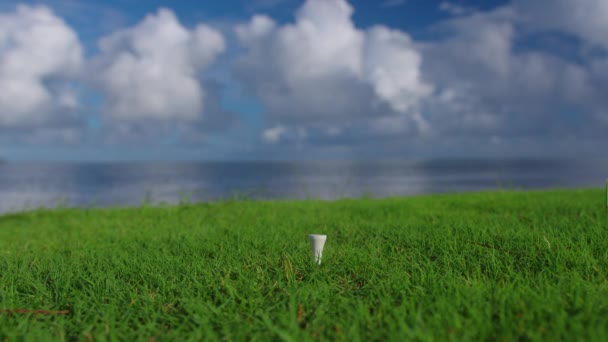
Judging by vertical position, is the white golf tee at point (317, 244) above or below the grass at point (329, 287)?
above

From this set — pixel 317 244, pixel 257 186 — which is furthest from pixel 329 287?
pixel 257 186

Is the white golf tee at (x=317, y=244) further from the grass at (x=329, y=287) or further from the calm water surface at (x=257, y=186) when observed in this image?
the calm water surface at (x=257, y=186)

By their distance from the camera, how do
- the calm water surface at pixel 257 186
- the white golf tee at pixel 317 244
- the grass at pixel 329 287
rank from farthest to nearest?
the calm water surface at pixel 257 186
the white golf tee at pixel 317 244
the grass at pixel 329 287

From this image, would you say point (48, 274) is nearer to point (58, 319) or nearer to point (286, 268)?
point (58, 319)

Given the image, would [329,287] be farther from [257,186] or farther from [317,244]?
[257,186]

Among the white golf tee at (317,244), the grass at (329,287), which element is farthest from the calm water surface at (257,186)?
the white golf tee at (317,244)

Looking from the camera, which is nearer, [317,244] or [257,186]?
[317,244]

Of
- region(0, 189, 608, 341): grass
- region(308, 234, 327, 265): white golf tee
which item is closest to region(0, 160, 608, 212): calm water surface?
region(0, 189, 608, 341): grass

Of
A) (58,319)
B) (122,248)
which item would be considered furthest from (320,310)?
(122,248)
